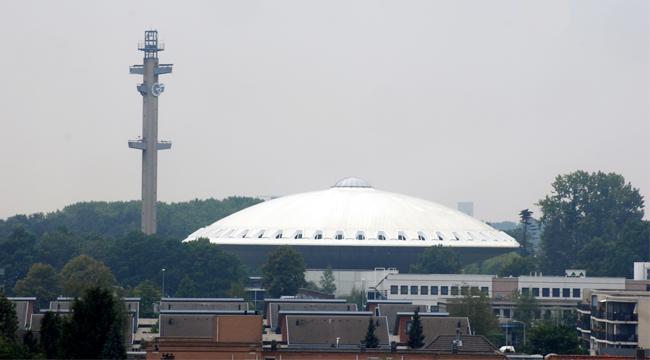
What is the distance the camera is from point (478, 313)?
12769cm

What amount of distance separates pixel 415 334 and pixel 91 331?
2590 centimetres

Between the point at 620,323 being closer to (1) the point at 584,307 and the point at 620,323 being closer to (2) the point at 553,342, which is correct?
(2) the point at 553,342

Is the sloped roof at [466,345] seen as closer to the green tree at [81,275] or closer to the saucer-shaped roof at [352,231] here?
the green tree at [81,275]

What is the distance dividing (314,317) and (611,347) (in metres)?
16.3

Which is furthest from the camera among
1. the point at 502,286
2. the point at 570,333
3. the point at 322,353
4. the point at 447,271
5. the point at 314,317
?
the point at 447,271

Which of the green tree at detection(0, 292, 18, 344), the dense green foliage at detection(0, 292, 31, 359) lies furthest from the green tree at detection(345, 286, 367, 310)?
the dense green foliage at detection(0, 292, 31, 359)

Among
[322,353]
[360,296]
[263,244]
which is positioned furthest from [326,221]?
[322,353]

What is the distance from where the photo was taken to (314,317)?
335ft

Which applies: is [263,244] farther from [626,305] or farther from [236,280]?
[626,305]

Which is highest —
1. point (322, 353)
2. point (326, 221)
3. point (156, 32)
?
point (156, 32)

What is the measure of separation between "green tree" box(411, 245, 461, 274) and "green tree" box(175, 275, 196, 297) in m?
20.7

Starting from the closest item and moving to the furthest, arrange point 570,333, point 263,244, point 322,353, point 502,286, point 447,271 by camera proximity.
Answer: point 322,353 → point 570,333 → point 502,286 → point 447,271 → point 263,244

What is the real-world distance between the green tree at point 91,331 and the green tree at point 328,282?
9139 cm

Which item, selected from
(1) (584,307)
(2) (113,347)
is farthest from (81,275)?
(2) (113,347)
